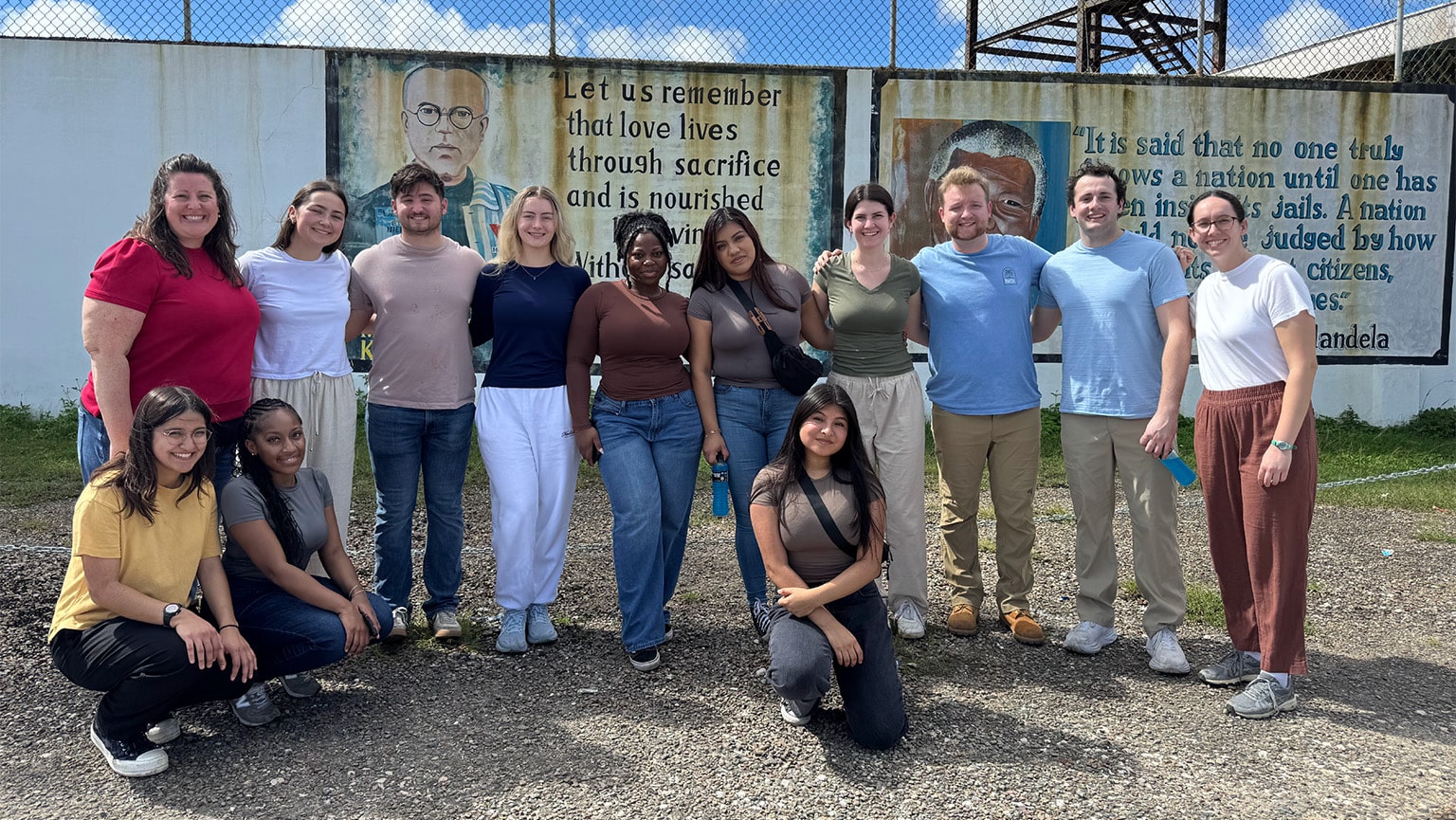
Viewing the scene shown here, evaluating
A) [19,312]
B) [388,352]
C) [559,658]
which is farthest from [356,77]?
[559,658]

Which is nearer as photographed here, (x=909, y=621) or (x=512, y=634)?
(x=512, y=634)

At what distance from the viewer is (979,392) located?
449 cm

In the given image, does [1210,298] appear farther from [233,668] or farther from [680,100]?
[680,100]

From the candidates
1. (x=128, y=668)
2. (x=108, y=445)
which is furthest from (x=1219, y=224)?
(x=108, y=445)

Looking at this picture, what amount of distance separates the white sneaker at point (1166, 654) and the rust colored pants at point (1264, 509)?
0.29 metres

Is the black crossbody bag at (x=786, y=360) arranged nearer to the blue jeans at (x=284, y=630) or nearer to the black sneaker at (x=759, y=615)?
the black sneaker at (x=759, y=615)

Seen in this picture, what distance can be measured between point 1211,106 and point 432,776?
30.5 ft

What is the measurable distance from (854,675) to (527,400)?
1680 mm

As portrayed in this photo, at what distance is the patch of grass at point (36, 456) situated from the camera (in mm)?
7121

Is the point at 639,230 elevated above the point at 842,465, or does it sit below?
above

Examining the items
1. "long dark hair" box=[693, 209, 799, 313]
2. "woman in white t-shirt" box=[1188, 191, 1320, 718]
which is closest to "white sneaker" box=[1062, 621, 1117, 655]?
"woman in white t-shirt" box=[1188, 191, 1320, 718]

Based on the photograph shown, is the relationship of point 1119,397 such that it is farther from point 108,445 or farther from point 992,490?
point 108,445

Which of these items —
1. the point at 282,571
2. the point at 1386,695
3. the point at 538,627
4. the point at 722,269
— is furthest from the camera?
the point at 538,627

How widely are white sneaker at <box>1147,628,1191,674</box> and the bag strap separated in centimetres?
133
